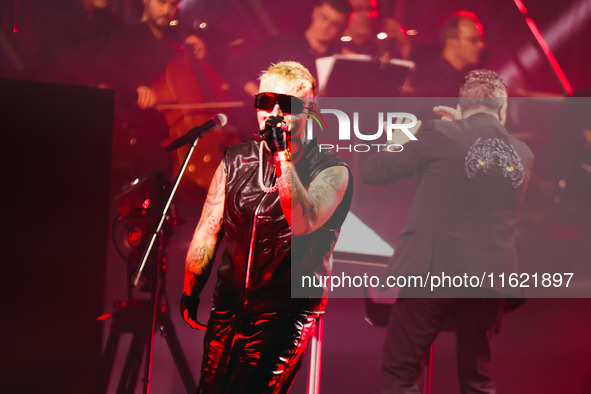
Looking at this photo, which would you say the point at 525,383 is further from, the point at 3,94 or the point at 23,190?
the point at 3,94

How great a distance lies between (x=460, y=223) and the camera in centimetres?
314

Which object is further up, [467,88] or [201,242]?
[467,88]

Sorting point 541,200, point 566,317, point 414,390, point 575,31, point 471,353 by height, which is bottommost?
point 414,390

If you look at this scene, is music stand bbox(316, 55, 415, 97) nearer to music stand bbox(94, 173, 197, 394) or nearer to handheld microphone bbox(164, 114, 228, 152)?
handheld microphone bbox(164, 114, 228, 152)

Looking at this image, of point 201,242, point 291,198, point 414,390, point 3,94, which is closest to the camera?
point 291,198

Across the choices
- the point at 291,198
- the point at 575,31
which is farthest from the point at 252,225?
the point at 575,31

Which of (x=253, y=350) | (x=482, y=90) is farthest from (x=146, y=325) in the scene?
(x=482, y=90)

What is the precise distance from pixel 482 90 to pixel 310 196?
150 cm

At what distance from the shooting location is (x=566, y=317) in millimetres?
3270

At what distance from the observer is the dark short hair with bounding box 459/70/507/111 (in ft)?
10.6

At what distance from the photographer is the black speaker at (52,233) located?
337 centimetres

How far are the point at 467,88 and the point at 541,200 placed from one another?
2.63 feet

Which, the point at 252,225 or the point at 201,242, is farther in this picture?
the point at 201,242

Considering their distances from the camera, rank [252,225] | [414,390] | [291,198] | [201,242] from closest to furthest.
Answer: [291,198], [252,225], [201,242], [414,390]
